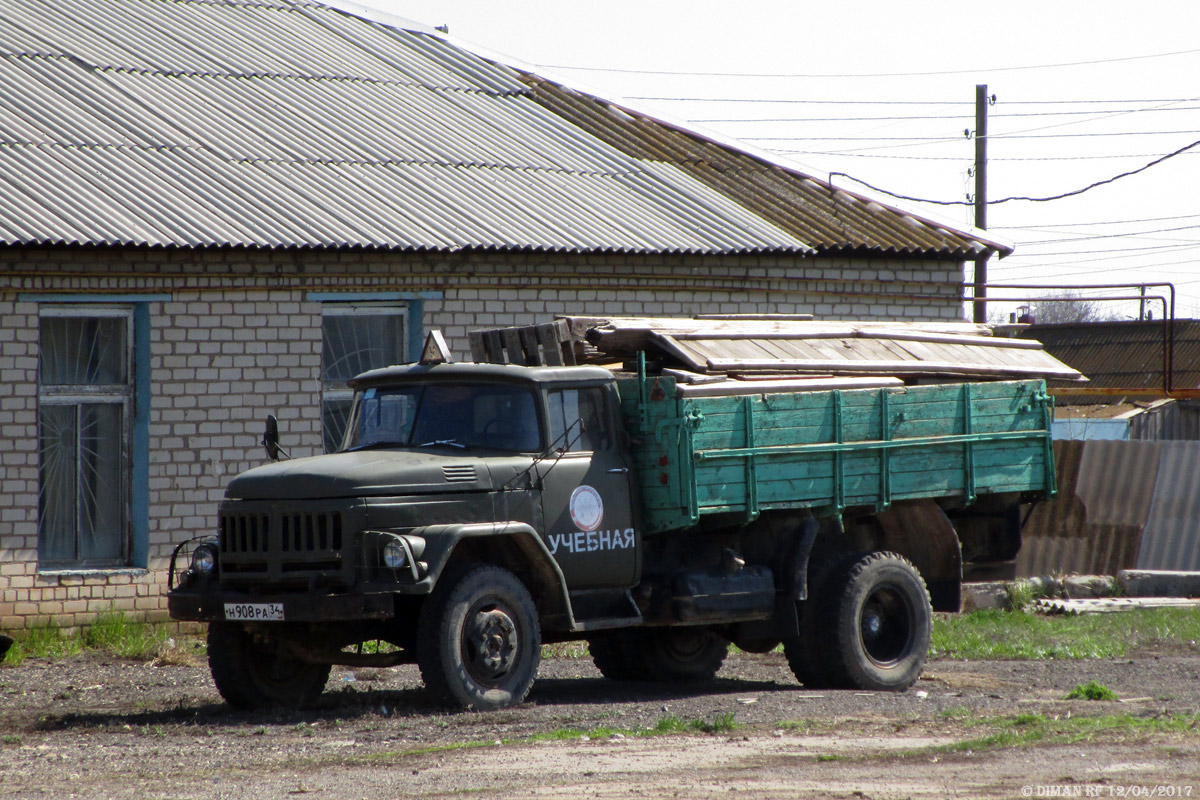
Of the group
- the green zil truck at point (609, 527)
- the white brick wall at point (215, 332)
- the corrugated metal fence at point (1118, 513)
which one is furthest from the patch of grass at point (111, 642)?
the corrugated metal fence at point (1118, 513)

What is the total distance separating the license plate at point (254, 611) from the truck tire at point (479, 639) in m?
0.76

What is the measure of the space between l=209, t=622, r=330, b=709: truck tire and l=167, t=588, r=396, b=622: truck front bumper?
274 millimetres

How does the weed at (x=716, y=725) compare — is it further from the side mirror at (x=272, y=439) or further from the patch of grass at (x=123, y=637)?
the patch of grass at (x=123, y=637)

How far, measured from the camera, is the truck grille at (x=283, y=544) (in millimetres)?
8734

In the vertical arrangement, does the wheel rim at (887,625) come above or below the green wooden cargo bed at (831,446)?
below

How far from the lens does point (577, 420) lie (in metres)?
9.71

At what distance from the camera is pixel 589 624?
9.55 metres

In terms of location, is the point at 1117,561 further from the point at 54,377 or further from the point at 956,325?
the point at 54,377

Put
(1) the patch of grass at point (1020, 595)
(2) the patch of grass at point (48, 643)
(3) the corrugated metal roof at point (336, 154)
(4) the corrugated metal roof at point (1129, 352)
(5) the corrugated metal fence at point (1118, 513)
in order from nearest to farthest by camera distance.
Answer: (2) the patch of grass at point (48, 643)
(3) the corrugated metal roof at point (336, 154)
(1) the patch of grass at point (1020, 595)
(5) the corrugated metal fence at point (1118, 513)
(4) the corrugated metal roof at point (1129, 352)

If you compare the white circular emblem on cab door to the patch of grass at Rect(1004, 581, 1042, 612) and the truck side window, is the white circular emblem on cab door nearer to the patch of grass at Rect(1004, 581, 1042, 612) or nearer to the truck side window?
the truck side window

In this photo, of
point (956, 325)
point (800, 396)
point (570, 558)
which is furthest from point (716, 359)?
point (956, 325)

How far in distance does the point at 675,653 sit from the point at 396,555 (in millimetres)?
3096

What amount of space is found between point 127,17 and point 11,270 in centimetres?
603

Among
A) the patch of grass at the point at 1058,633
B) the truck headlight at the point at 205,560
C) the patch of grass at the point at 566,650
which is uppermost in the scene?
the truck headlight at the point at 205,560
